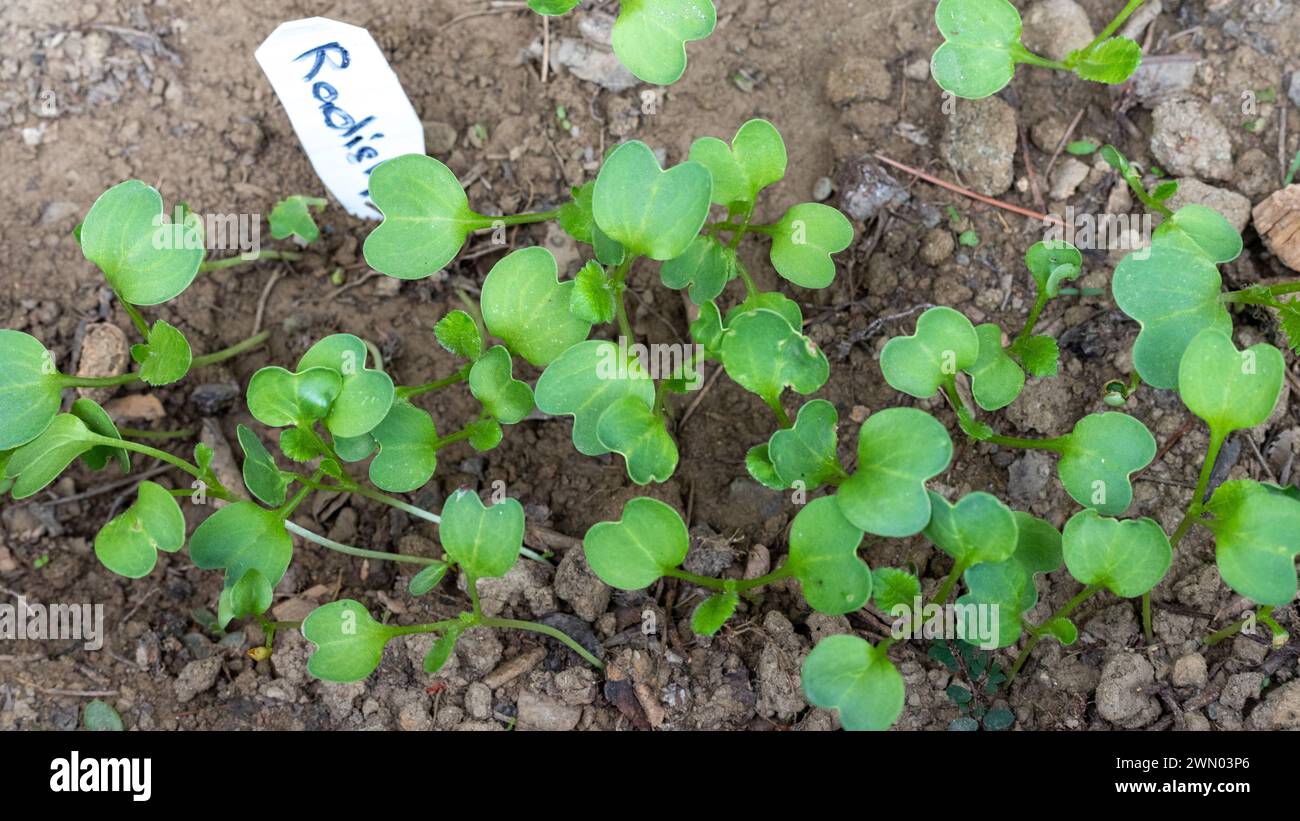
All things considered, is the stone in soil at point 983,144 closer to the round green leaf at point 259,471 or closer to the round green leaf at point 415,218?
the round green leaf at point 415,218

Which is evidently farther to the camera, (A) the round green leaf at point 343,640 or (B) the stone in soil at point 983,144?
(B) the stone in soil at point 983,144

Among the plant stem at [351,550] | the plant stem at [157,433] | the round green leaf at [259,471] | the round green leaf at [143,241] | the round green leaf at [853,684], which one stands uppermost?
the round green leaf at [143,241]

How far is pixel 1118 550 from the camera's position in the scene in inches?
59.4

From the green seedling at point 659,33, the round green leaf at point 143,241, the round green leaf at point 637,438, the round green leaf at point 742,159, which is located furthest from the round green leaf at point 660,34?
the round green leaf at point 143,241

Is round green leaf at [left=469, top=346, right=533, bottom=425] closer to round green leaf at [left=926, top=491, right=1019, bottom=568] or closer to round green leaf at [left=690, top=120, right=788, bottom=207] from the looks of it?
round green leaf at [left=690, top=120, right=788, bottom=207]

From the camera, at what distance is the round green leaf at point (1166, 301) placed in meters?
1.64

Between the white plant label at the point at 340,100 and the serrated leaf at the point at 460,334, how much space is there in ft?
1.57

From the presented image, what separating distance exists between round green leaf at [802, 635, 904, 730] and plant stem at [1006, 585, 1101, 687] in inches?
12.2

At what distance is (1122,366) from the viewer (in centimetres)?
191

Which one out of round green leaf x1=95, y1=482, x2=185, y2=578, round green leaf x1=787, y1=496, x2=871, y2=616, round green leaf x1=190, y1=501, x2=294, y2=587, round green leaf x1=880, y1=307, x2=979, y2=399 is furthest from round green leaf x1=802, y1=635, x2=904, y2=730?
round green leaf x1=95, y1=482, x2=185, y2=578

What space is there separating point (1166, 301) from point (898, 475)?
0.57m

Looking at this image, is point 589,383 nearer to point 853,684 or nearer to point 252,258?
point 853,684

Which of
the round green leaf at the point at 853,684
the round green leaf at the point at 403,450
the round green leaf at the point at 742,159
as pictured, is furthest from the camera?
the round green leaf at the point at 742,159

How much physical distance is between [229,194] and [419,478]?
0.87 meters
